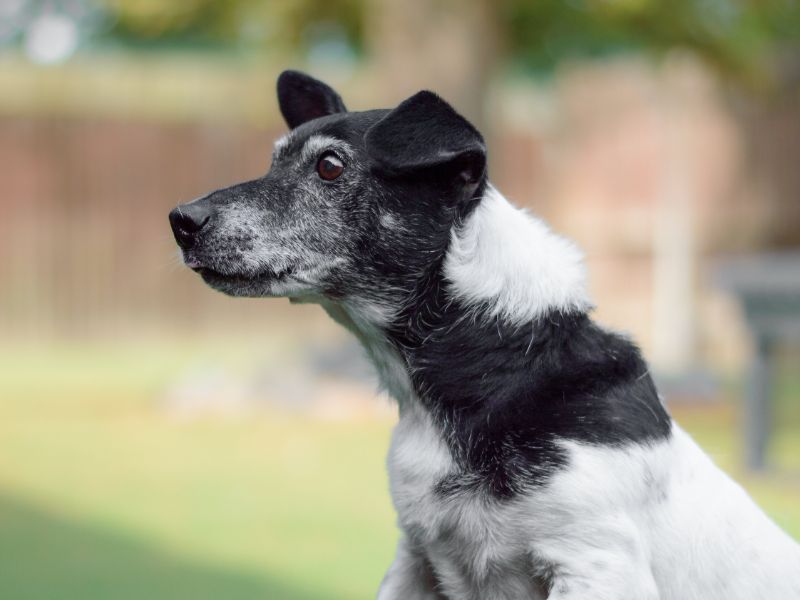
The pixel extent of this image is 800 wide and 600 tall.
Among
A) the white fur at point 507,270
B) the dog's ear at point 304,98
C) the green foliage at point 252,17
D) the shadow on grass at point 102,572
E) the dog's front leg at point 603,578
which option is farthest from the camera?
the green foliage at point 252,17

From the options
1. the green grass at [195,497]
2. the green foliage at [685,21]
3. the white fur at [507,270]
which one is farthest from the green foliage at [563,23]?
the white fur at [507,270]

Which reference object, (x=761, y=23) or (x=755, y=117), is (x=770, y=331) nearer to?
(x=761, y=23)

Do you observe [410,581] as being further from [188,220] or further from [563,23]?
[563,23]

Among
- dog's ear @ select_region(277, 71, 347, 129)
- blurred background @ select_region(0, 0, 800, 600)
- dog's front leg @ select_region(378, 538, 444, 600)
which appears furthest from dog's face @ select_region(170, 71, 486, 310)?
blurred background @ select_region(0, 0, 800, 600)

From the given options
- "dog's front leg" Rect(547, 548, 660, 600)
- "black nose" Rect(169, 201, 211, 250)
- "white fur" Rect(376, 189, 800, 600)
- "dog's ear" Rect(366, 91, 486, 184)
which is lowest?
"dog's front leg" Rect(547, 548, 660, 600)

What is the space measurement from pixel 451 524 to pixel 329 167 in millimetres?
818

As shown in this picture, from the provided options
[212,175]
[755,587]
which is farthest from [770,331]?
[212,175]

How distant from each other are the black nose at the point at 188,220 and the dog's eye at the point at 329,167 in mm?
266

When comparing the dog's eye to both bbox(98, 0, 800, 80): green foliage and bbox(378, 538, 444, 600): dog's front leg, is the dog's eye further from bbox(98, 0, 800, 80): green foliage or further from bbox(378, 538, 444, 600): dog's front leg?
bbox(98, 0, 800, 80): green foliage

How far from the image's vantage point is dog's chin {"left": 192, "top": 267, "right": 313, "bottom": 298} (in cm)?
251

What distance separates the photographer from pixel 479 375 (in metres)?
2.39

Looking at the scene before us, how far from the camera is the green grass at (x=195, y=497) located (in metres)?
4.84

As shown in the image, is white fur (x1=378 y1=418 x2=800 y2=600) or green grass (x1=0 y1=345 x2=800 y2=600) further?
green grass (x1=0 y1=345 x2=800 y2=600)

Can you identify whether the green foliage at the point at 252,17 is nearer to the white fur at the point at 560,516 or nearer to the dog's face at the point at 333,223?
the dog's face at the point at 333,223
